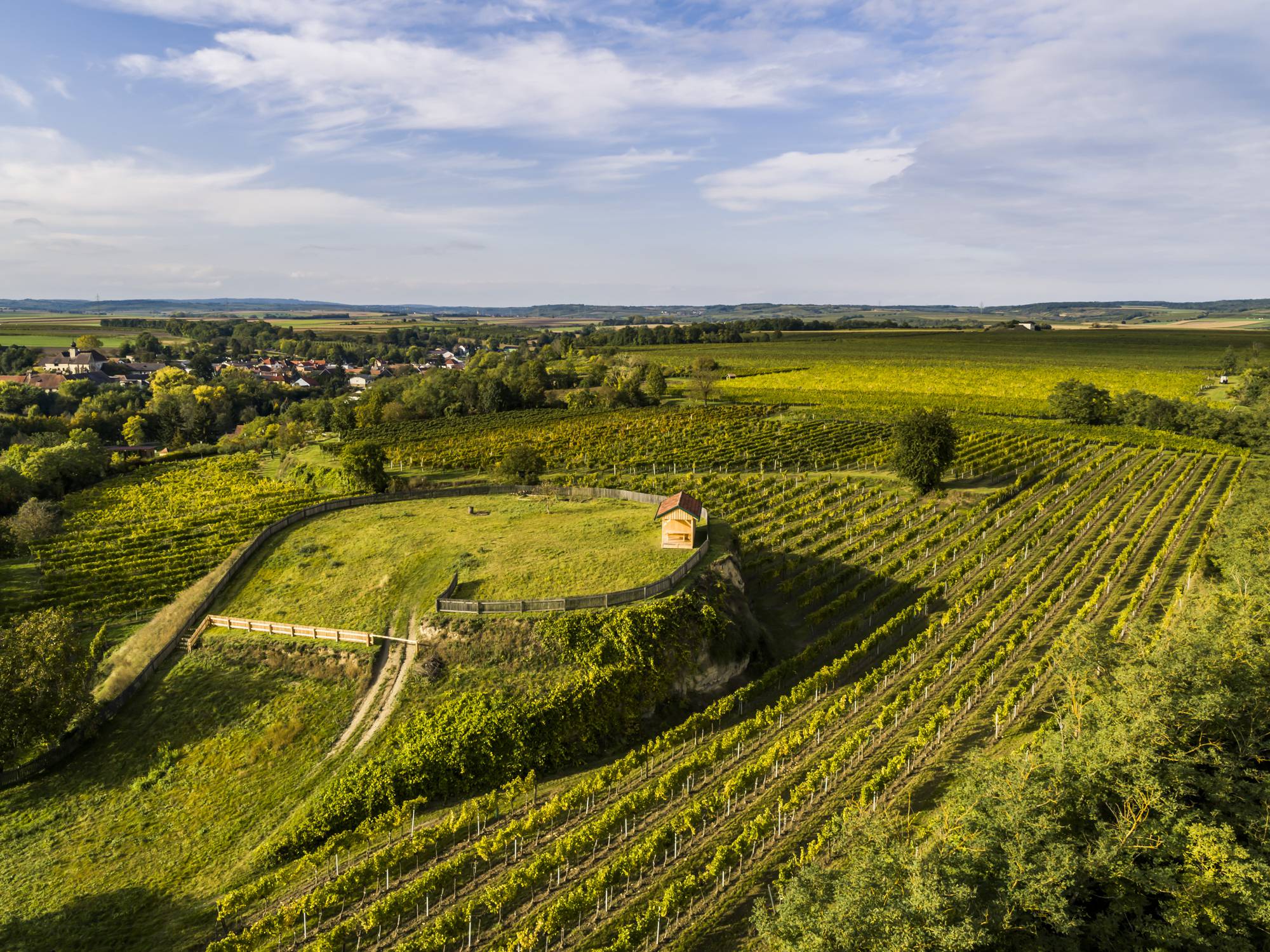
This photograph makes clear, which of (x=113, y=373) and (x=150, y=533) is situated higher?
(x=113, y=373)

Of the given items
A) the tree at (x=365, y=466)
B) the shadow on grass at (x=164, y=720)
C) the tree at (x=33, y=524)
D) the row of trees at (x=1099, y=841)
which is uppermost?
the tree at (x=365, y=466)

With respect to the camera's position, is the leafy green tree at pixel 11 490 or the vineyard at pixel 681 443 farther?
the vineyard at pixel 681 443

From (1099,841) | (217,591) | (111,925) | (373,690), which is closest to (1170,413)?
(1099,841)

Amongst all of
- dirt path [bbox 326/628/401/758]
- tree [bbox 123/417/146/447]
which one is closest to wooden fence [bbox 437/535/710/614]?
dirt path [bbox 326/628/401/758]

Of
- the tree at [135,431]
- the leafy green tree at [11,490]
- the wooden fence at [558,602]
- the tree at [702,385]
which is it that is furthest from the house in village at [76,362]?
the wooden fence at [558,602]

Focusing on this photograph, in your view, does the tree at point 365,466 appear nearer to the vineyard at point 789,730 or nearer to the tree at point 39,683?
the vineyard at point 789,730

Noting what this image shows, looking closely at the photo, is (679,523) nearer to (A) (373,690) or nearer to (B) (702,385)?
(A) (373,690)
